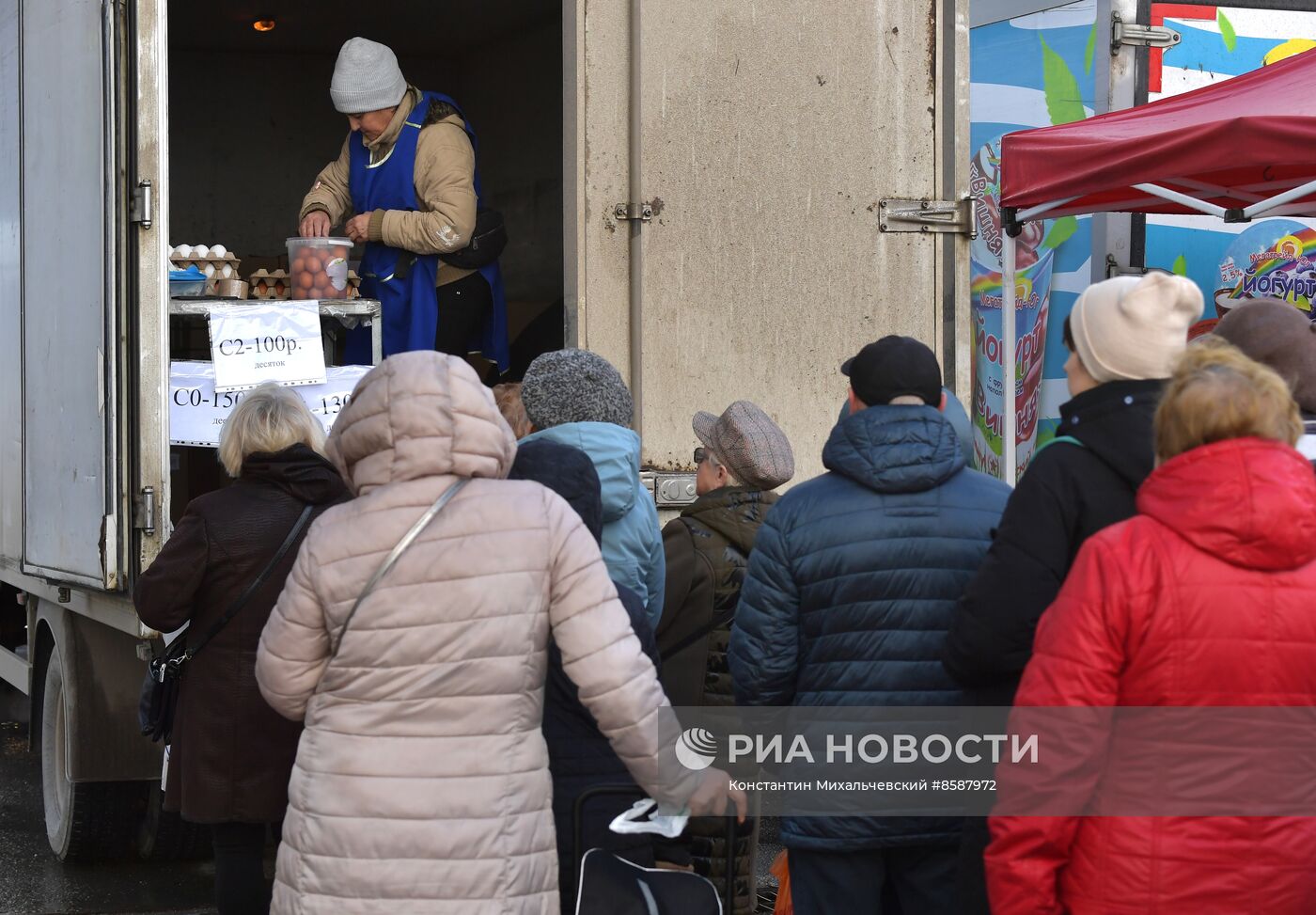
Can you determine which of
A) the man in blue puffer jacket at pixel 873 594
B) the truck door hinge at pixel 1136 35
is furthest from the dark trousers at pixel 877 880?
the truck door hinge at pixel 1136 35

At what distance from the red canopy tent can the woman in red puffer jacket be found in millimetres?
3141

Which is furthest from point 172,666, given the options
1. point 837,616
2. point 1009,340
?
point 1009,340

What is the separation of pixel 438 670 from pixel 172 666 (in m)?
1.59

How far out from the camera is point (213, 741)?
12.3ft

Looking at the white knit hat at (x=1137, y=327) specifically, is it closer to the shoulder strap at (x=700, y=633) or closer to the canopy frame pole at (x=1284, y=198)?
the shoulder strap at (x=700, y=633)

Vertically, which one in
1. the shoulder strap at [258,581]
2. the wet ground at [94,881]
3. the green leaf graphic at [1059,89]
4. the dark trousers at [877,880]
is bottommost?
the wet ground at [94,881]

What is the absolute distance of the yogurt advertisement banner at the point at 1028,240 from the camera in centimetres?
781

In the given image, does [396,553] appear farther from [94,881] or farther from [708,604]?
[94,881]

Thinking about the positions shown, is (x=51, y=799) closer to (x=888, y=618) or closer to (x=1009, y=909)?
(x=888, y=618)

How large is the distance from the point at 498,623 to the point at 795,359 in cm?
276

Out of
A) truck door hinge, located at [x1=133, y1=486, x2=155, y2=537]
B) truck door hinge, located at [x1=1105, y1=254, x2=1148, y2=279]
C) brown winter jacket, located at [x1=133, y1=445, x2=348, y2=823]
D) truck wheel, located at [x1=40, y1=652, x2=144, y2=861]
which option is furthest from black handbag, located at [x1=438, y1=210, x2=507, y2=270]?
truck door hinge, located at [x1=1105, y1=254, x2=1148, y2=279]

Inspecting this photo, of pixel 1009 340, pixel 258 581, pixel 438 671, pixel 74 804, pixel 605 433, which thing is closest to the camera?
pixel 438 671

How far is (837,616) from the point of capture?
303 cm

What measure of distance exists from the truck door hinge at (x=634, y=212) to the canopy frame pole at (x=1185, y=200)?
177 centimetres
